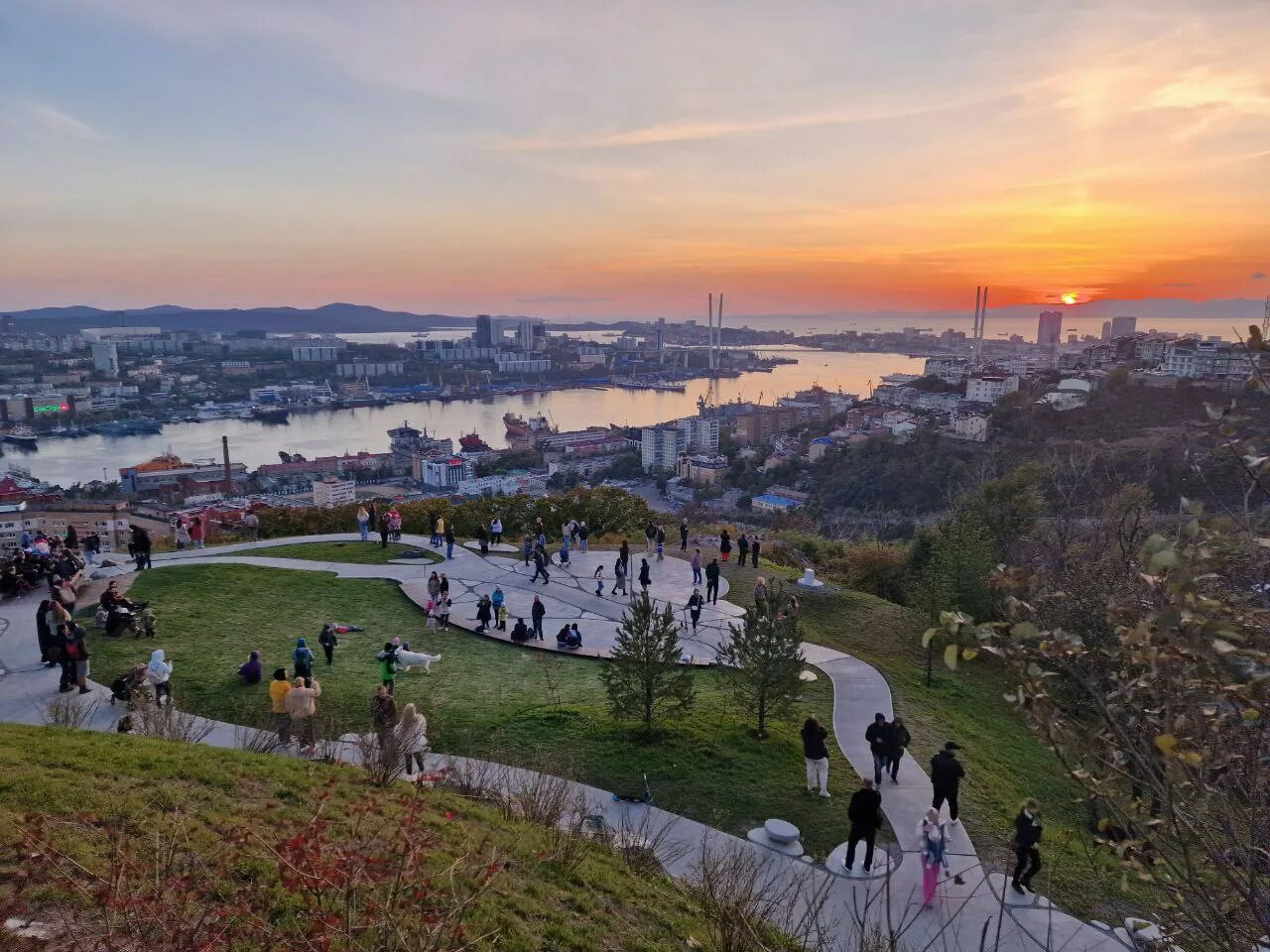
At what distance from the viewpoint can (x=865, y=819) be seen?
6.80 meters

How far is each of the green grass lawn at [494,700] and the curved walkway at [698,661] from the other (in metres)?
0.41

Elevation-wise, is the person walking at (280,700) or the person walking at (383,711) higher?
the person walking at (383,711)

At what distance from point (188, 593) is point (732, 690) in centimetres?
Answer: 1055

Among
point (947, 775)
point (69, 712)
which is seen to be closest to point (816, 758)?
point (947, 775)

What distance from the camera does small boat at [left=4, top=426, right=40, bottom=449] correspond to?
77.4 meters

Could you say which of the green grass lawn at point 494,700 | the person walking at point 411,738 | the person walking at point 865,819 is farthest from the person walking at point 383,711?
the person walking at point 865,819

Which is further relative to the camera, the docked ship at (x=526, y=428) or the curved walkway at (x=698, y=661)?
the docked ship at (x=526, y=428)

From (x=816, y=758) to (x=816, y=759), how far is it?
0.05ft

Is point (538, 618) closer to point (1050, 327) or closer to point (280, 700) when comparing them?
point (280, 700)

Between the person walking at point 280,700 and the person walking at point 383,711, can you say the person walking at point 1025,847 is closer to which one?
the person walking at point 383,711

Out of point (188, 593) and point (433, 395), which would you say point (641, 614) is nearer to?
point (188, 593)

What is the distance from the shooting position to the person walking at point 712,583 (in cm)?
1539

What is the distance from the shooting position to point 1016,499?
1859 centimetres

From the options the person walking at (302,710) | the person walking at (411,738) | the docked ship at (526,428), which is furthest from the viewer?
the docked ship at (526,428)
